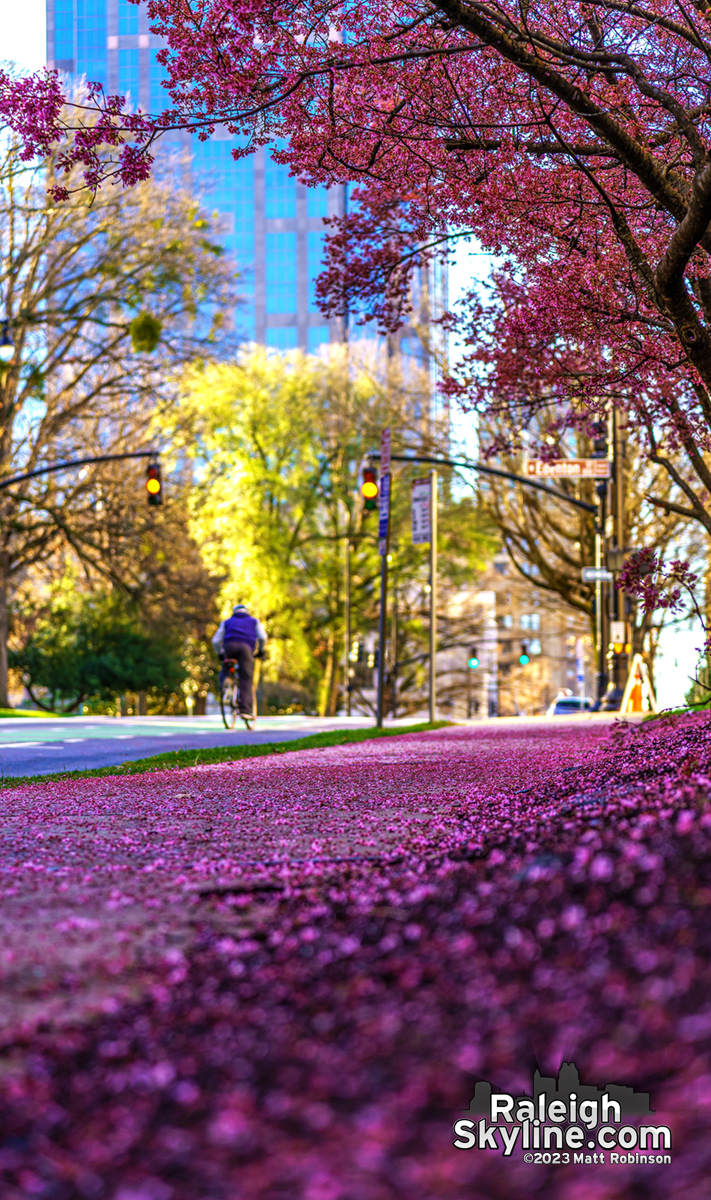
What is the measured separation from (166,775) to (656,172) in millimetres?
5553

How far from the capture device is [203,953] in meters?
3.19

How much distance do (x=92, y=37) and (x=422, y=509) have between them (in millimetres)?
72830

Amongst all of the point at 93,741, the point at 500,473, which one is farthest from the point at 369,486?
the point at 93,741

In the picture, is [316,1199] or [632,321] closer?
[316,1199]

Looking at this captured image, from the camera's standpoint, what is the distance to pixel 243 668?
20.7m

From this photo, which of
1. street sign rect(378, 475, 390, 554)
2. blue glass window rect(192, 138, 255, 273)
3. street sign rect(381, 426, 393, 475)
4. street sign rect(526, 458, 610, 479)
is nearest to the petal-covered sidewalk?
street sign rect(378, 475, 390, 554)

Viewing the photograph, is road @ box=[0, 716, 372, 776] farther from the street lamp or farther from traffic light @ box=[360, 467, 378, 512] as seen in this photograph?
the street lamp

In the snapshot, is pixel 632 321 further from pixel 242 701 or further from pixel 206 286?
pixel 206 286

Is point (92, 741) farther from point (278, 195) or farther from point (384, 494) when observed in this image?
point (278, 195)

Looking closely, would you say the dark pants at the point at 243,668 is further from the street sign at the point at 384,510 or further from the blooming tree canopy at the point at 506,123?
the blooming tree canopy at the point at 506,123

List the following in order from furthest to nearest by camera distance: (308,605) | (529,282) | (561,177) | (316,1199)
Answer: (308,605), (529,282), (561,177), (316,1199)

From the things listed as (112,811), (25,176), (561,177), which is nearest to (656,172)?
(561,177)

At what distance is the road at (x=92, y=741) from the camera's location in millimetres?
12734

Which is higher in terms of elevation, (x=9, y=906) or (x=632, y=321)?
(x=632, y=321)
